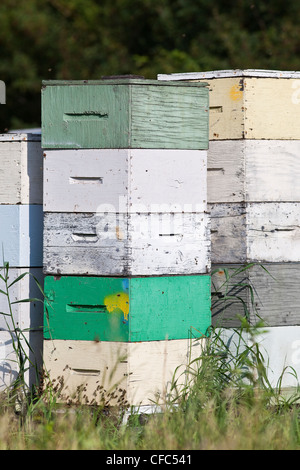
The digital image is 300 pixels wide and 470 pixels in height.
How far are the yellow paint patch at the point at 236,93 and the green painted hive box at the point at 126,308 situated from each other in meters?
1.03

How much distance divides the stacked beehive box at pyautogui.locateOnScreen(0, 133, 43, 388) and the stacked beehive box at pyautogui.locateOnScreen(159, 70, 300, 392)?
1.02m

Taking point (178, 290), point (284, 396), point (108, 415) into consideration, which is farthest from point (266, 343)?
point (108, 415)

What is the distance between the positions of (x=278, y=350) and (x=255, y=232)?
69 centimetres

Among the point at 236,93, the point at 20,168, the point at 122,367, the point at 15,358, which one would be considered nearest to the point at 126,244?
the point at 122,367

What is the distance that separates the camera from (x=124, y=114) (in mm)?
4195

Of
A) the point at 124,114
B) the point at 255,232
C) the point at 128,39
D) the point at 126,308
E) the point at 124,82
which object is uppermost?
the point at 128,39

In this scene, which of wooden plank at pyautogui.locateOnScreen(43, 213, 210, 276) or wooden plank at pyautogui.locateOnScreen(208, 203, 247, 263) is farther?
wooden plank at pyautogui.locateOnScreen(208, 203, 247, 263)

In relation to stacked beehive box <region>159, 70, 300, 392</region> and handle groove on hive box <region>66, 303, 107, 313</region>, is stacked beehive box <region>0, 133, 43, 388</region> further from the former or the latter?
stacked beehive box <region>159, 70, 300, 392</region>

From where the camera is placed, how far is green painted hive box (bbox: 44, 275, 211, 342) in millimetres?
4188

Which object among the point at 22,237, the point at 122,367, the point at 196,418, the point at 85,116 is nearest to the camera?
the point at 196,418

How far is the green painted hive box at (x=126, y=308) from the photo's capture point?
13.7 ft

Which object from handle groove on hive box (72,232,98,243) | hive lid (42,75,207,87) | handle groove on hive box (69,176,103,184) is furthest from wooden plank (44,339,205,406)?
hive lid (42,75,207,87)

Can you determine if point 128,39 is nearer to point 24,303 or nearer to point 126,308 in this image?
point 24,303

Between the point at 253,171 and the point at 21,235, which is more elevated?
the point at 253,171
